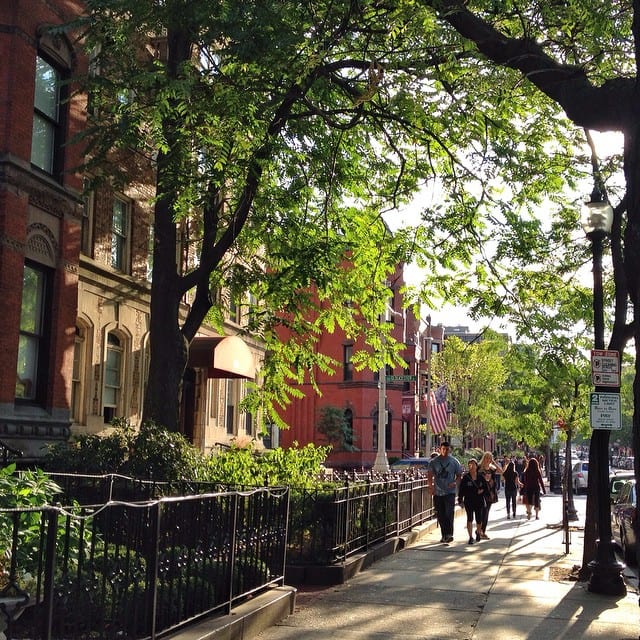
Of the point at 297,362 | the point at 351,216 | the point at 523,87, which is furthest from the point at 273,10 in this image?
the point at 297,362

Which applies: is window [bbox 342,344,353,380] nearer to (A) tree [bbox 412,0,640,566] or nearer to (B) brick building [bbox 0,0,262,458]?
(B) brick building [bbox 0,0,262,458]

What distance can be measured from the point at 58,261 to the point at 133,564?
452 inches

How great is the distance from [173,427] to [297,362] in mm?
4677

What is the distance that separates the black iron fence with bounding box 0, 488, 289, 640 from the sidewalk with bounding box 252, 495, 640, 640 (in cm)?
81

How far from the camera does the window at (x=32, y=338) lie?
603 inches

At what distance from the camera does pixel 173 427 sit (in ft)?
46.2

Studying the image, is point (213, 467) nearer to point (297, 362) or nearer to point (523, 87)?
point (297, 362)

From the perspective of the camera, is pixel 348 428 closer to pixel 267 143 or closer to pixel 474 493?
pixel 474 493

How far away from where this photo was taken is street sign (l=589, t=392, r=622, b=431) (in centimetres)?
1016

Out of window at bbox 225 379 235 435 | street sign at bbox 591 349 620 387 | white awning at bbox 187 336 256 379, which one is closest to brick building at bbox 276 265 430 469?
window at bbox 225 379 235 435

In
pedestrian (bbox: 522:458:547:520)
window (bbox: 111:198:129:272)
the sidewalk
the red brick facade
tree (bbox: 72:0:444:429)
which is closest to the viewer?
the sidewalk

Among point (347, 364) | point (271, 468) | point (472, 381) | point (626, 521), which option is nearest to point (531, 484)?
point (626, 521)

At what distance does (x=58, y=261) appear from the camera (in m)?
16.2

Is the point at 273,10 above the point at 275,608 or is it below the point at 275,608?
above
